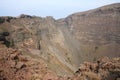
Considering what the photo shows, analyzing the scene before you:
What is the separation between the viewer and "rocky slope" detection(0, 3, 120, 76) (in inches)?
3317

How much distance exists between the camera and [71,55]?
10694cm

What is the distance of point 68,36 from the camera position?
414ft

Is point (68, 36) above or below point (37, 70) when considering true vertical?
below

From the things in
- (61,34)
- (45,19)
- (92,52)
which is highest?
(45,19)

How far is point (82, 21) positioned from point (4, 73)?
105799 mm

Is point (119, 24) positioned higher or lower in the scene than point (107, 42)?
higher

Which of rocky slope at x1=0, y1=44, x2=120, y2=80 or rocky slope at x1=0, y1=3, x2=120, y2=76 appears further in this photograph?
rocky slope at x1=0, y1=3, x2=120, y2=76

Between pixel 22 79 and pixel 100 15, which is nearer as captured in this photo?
pixel 22 79

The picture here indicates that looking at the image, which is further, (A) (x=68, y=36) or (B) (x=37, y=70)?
(A) (x=68, y=36)

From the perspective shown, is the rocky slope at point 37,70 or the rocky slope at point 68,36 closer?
the rocky slope at point 37,70

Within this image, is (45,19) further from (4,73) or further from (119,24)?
(4,73)

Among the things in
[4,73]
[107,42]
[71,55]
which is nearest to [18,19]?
[71,55]

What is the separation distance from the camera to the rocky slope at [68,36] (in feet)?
276

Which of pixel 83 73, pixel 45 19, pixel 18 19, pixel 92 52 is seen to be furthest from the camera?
pixel 92 52
